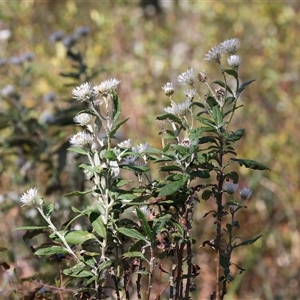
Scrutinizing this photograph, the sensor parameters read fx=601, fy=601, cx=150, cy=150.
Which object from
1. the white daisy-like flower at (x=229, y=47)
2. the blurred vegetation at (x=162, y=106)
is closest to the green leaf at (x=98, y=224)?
the white daisy-like flower at (x=229, y=47)

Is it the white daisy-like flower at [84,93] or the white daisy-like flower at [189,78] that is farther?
the white daisy-like flower at [189,78]

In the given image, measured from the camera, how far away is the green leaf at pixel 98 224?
3.52 ft

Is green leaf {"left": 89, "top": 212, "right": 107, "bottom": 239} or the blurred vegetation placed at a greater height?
the blurred vegetation

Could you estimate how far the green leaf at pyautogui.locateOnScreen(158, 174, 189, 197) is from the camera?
1.04 meters

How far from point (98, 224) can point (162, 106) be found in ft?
7.97

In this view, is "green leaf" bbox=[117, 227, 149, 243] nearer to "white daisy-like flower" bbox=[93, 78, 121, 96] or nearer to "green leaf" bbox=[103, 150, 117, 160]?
"green leaf" bbox=[103, 150, 117, 160]

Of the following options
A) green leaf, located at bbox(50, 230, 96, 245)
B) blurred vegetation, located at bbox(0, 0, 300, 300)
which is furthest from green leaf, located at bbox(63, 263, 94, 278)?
blurred vegetation, located at bbox(0, 0, 300, 300)

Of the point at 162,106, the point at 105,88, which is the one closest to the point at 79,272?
the point at 105,88

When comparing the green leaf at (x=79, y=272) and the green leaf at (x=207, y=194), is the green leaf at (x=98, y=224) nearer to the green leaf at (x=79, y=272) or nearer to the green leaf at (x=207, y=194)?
the green leaf at (x=79, y=272)

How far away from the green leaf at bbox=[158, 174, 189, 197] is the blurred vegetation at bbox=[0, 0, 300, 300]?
1.09 meters

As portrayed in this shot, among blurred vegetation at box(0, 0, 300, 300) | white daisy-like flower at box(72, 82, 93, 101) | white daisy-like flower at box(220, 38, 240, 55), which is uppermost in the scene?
blurred vegetation at box(0, 0, 300, 300)

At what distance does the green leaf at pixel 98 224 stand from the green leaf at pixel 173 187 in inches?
4.9

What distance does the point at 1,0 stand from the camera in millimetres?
3529

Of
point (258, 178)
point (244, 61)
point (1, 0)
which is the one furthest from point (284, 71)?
point (1, 0)
